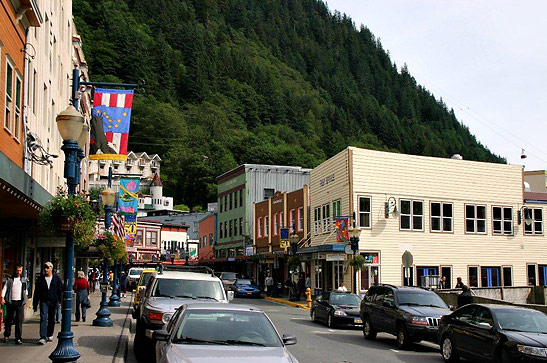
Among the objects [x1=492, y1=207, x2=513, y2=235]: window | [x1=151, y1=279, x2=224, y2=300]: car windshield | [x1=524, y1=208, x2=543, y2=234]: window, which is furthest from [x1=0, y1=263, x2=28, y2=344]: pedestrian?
[x1=524, y1=208, x2=543, y2=234]: window

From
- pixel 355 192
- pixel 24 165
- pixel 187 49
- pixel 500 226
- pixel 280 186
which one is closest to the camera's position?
pixel 24 165

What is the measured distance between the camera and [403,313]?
18.6 m

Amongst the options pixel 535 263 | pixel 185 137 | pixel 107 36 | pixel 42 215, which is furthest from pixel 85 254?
pixel 107 36

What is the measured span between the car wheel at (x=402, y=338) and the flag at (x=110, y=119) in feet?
32.8

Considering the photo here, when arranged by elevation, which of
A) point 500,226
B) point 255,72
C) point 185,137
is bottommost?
point 500,226

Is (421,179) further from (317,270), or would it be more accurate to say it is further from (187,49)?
(187,49)

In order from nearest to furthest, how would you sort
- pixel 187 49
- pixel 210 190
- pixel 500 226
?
pixel 500 226, pixel 210 190, pixel 187 49

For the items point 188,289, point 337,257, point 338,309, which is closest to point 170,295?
point 188,289

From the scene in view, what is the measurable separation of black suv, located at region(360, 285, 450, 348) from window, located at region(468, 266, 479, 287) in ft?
67.8

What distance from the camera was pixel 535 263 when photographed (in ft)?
140

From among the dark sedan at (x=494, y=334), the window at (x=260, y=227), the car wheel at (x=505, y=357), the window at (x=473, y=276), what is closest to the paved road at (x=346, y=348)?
the dark sedan at (x=494, y=334)

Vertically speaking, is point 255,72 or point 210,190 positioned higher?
point 255,72

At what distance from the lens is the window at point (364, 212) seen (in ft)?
122

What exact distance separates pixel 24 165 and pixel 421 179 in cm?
2654
